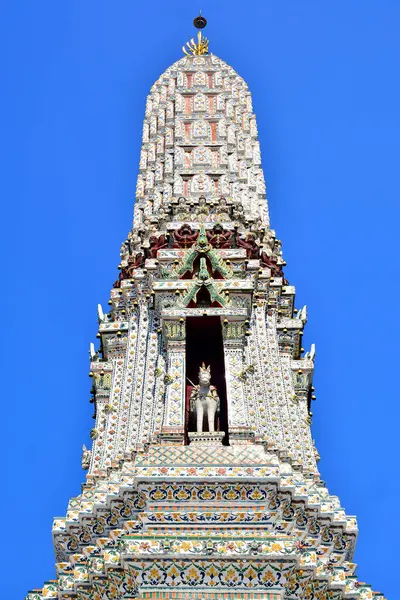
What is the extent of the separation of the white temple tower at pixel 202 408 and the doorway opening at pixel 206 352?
1.2 inches

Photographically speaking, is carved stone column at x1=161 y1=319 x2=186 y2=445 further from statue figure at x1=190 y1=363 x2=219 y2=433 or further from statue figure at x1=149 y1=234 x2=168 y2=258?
statue figure at x1=149 y1=234 x2=168 y2=258

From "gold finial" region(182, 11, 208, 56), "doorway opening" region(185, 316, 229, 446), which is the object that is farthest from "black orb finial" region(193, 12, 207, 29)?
"doorway opening" region(185, 316, 229, 446)

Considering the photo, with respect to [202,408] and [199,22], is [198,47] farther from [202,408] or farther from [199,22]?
[202,408]

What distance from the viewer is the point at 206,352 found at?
25.4m

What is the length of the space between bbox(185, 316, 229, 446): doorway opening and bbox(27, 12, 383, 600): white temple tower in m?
0.03

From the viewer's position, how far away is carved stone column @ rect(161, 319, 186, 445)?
2266cm

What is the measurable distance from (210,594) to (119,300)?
866 centimetres

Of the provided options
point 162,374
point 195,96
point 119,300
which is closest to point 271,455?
point 162,374

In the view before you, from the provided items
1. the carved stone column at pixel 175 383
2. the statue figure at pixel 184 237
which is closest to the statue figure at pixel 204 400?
the carved stone column at pixel 175 383

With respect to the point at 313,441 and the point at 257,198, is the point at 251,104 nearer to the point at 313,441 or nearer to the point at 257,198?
the point at 257,198

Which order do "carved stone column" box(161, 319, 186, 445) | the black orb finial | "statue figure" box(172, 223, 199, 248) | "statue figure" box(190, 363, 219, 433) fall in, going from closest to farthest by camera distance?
"carved stone column" box(161, 319, 186, 445)
"statue figure" box(190, 363, 219, 433)
"statue figure" box(172, 223, 199, 248)
the black orb finial

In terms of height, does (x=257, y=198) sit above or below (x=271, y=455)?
above

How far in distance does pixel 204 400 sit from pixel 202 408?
0.16 metres

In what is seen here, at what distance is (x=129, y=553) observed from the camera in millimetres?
19875
